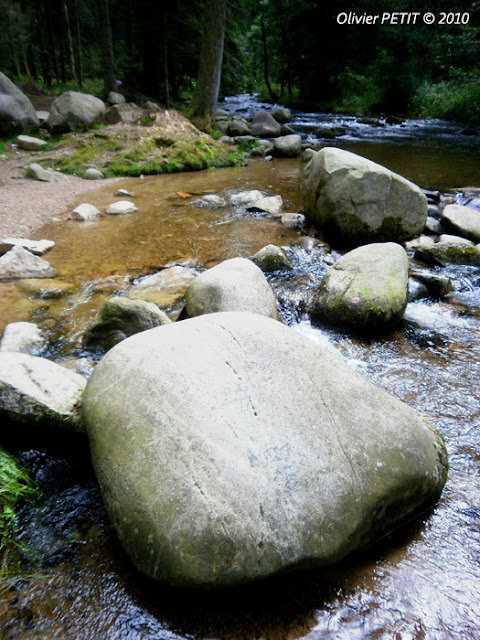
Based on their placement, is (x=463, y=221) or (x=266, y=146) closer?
(x=463, y=221)

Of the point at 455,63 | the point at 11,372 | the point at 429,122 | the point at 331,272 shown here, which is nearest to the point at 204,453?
the point at 11,372

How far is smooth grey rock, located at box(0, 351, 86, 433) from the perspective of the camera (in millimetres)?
2049

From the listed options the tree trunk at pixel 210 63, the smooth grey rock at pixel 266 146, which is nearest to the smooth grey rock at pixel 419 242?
the smooth grey rock at pixel 266 146

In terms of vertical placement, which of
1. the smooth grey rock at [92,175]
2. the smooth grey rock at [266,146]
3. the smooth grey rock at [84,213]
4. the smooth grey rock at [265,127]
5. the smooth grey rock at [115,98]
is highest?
the smooth grey rock at [115,98]

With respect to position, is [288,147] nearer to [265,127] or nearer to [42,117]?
[265,127]

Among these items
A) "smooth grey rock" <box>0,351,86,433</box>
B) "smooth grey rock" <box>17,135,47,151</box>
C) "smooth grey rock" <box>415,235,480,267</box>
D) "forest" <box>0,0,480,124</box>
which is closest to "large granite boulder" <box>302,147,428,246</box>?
"smooth grey rock" <box>415,235,480,267</box>

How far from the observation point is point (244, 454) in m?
1.70

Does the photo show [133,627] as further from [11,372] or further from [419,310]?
[419,310]

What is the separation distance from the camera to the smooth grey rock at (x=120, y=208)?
6.53 metres

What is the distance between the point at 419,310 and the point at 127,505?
3514mm

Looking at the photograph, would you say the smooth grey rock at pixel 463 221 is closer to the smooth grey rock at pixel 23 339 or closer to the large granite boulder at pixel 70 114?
the smooth grey rock at pixel 23 339

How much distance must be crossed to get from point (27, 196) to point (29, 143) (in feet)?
11.9

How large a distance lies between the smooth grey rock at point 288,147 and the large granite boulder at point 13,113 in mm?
6751

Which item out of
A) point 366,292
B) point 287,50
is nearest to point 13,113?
point 366,292
